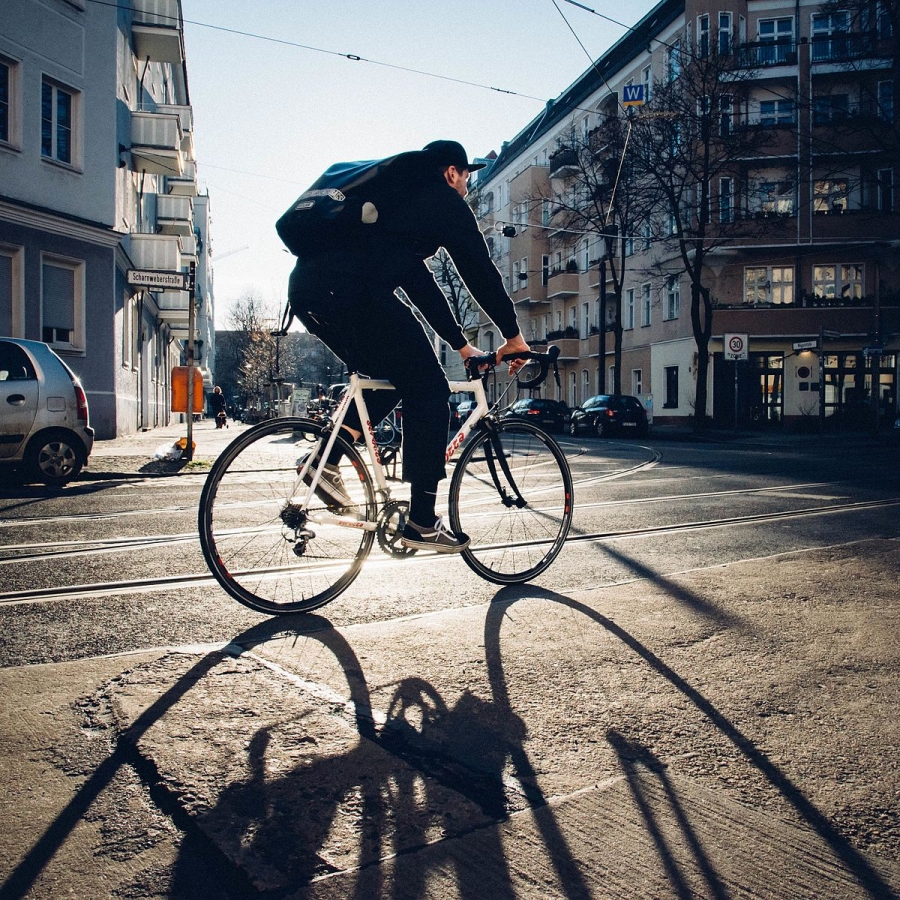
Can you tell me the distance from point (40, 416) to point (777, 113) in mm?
39161

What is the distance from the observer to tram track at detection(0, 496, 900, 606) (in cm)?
433

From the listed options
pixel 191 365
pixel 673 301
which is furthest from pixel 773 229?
pixel 191 365

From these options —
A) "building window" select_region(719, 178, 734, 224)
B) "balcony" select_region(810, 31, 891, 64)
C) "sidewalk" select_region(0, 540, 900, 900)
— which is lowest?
"sidewalk" select_region(0, 540, 900, 900)

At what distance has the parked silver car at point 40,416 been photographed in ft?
36.5

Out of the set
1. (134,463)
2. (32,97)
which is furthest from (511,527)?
(32,97)

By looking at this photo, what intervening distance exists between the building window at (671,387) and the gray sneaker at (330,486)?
42353 mm

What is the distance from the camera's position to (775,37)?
138ft

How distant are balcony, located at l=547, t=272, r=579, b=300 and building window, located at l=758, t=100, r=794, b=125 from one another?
17.0m

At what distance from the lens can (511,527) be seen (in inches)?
195

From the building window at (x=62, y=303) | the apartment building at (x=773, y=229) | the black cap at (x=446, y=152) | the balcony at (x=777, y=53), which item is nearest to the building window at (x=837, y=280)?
the apartment building at (x=773, y=229)

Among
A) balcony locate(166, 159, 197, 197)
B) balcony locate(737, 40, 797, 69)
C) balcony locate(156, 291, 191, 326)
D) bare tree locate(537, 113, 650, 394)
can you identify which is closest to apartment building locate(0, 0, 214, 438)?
balcony locate(166, 159, 197, 197)

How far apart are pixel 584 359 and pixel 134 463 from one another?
148ft

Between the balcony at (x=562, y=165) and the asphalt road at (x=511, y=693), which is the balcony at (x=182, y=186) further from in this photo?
the asphalt road at (x=511, y=693)

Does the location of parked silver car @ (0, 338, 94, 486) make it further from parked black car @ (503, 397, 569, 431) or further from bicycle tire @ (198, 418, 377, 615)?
parked black car @ (503, 397, 569, 431)
